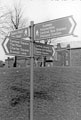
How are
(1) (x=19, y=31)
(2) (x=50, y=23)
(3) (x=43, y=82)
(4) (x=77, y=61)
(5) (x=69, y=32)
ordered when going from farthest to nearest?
(4) (x=77, y=61), (3) (x=43, y=82), (1) (x=19, y=31), (2) (x=50, y=23), (5) (x=69, y=32)

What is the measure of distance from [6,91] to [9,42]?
13.1ft

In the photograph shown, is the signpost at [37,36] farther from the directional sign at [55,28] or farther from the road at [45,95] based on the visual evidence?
the road at [45,95]

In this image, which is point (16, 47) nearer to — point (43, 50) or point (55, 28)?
point (43, 50)

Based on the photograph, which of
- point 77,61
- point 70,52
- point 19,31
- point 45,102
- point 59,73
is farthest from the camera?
point 70,52

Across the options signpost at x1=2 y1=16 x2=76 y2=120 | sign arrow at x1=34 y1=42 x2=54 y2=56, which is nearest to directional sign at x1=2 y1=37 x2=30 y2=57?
signpost at x1=2 y1=16 x2=76 y2=120

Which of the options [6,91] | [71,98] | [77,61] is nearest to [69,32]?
[71,98]

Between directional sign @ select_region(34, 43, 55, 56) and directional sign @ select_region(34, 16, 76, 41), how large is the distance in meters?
0.18

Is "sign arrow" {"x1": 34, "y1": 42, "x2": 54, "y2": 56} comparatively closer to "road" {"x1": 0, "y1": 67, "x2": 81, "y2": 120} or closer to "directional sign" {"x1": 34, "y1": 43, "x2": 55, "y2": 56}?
"directional sign" {"x1": 34, "y1": 43, "x2": 55, "y2": 56}

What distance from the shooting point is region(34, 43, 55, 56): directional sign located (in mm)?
3273

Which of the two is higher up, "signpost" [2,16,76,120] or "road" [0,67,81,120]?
"signpost" [2,16,76,120]

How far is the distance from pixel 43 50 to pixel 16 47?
538 mm

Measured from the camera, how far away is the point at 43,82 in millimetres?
6633

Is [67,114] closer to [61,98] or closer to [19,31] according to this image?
[61,98]

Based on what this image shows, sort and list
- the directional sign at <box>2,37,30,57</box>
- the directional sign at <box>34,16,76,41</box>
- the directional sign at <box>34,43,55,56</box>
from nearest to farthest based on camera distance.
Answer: the directional sign at <box>34,16,76,41</box> < the directional sign at <box>2,37,30,57</box> < the directional sign at <box>34,43,55,56</box>
